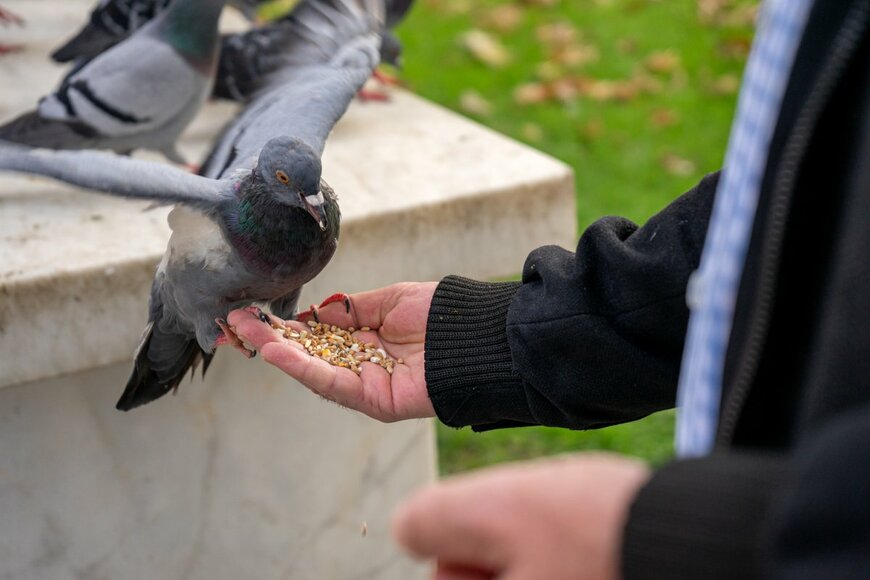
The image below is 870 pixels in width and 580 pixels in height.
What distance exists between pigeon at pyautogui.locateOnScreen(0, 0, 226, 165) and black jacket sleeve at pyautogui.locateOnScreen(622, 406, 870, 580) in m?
2.77

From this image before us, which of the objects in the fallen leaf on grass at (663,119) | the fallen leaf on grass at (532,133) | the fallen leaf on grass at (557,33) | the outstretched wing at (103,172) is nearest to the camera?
the outstretched wing at (103,172)

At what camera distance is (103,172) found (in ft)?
5.76

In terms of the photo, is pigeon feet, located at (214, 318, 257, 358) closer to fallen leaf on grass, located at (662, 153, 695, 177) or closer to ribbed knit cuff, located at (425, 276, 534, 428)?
ribbed knit cuff, located at (425, 276, 534, 428)

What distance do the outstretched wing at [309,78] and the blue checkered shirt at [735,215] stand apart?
51.3 inches

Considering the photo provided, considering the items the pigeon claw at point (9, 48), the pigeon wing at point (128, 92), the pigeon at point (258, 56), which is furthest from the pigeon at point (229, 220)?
the pigeon claw at point (9, 48)

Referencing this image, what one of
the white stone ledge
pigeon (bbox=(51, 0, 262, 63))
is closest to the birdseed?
the white stone ledge

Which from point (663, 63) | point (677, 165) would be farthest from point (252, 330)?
point (663, 63)

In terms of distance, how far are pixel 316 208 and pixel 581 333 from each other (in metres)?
0.67

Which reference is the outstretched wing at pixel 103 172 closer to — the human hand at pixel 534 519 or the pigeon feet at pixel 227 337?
the pigeon feet at pixel 227 337

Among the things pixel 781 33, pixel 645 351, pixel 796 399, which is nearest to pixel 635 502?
pixel 796 399

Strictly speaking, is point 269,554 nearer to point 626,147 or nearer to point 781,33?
point 781,33

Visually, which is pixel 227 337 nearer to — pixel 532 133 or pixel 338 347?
pixel 338 347

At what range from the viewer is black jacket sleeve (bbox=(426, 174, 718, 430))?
160cm

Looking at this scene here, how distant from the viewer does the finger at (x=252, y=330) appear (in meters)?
2.04
